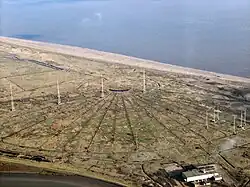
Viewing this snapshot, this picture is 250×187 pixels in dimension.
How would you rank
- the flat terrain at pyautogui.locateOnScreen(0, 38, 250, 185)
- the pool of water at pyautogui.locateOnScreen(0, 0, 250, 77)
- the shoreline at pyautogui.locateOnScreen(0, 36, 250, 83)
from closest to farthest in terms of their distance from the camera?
the flat terrain at pyautogui.locateOnScreen(0, 38, 250, 185), the shoreline at pyautogui.locateOnScreen(0, 36, 250, 83), the pool of water at pyautogui.locateOnScreen(0, 0, 250, 77)

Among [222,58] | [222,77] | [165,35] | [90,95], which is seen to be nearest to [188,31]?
[165,35]

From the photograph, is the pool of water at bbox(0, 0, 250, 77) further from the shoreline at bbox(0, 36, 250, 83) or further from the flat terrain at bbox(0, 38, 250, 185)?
the flat terrain at bbox(0, 38, 250, 185)

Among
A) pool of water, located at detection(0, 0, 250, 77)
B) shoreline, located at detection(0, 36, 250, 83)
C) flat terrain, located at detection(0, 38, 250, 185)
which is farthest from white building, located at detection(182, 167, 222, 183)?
pool of water, located at detection(0, 0, 250, 77)

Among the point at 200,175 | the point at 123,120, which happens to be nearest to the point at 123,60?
the point at 123,120

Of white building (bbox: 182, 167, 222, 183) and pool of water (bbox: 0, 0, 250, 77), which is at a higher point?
pool of water (bbox: 0, 0, 250, 77)

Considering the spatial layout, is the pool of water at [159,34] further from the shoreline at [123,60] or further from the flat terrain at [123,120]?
the flat terrain at [123,120]

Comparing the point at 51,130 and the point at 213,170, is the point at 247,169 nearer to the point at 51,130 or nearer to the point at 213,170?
the point at 213,170

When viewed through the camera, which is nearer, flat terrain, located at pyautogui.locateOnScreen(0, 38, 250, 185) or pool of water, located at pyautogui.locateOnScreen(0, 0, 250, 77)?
flat terrain, located at pyautogui.locateOnScreen(0, 38, 250, 185)
